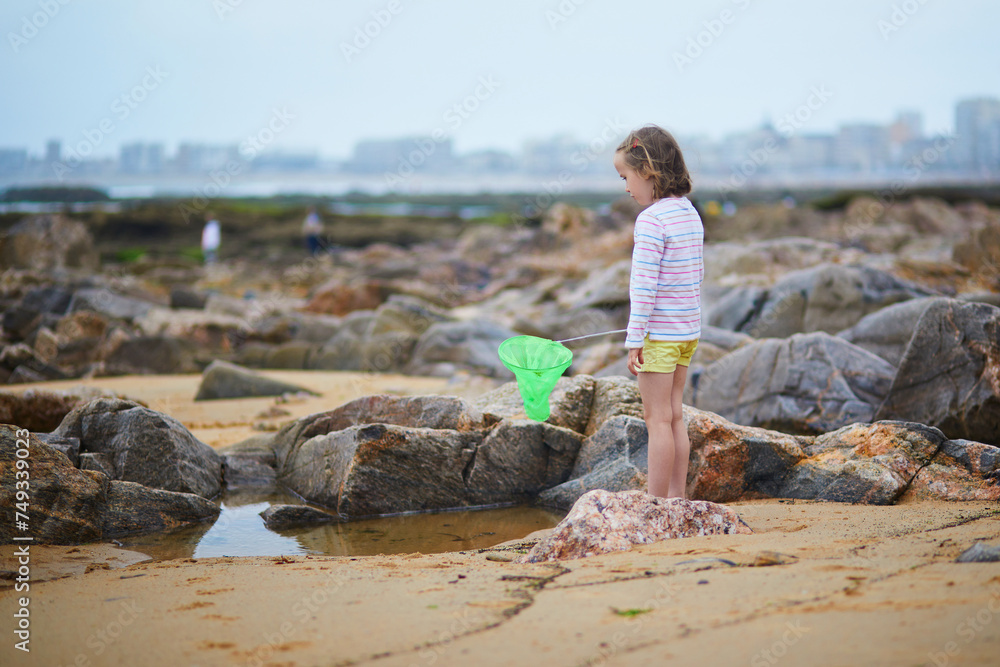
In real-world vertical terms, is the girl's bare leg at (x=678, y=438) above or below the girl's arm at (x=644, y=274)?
below

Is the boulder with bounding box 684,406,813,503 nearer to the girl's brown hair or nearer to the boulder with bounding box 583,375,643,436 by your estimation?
the boulder with bounding box 583,375,643,436

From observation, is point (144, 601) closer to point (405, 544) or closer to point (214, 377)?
point (405, 544)

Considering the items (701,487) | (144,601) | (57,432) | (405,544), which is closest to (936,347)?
(701,487)

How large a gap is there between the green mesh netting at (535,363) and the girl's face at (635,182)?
91 centimetres

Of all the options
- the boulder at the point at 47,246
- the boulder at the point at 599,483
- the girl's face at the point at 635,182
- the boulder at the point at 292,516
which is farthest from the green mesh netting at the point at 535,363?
the boulder at the point at 47,246

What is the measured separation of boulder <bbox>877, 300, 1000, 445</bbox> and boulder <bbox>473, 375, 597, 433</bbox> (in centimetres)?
227

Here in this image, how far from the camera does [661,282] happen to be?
12.6 feet

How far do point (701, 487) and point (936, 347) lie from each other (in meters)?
2.29

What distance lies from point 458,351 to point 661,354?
6.47 m

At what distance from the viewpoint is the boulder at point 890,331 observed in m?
7.57

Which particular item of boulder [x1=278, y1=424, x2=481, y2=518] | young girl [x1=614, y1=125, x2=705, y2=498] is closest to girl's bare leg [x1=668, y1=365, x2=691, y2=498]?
young girl [x1=614, y1=125, x2=705, y2=498]

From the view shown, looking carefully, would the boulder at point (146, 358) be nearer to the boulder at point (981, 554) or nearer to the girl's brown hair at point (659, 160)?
the girl's brown hair at point (659, 160)

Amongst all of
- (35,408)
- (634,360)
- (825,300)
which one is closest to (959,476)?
(634,360)

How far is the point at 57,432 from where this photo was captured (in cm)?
539
